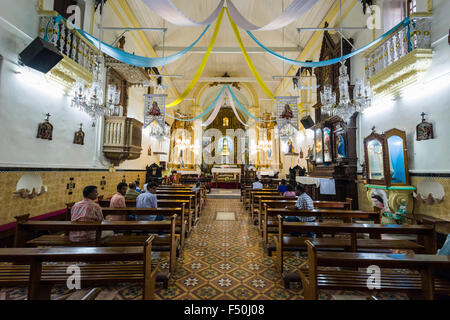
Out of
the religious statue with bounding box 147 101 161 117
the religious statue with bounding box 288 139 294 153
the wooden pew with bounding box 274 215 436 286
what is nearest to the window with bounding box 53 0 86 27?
the religious statue with bounding box 147 101 161 117

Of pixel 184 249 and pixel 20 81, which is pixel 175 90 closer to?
pixel 20 81

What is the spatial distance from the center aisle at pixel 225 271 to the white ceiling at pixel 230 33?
23.4 ft

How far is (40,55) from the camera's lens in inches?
136

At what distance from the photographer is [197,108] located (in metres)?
16.2

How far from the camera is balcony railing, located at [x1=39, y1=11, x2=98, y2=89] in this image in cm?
398

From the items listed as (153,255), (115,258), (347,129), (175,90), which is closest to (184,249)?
(153,255)

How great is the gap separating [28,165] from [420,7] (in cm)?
832

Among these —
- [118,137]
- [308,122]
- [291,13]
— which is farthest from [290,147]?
[118,137]

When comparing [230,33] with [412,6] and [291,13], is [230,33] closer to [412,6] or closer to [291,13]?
[291,13]

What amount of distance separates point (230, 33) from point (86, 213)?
1155 cm

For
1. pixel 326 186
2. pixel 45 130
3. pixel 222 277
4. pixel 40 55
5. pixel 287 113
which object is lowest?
pixel 222 277

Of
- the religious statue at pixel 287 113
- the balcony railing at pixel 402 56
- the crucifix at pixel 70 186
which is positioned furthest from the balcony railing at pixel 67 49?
the balcony railing at pixel 402 56

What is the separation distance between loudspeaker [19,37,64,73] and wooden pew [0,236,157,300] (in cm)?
333
